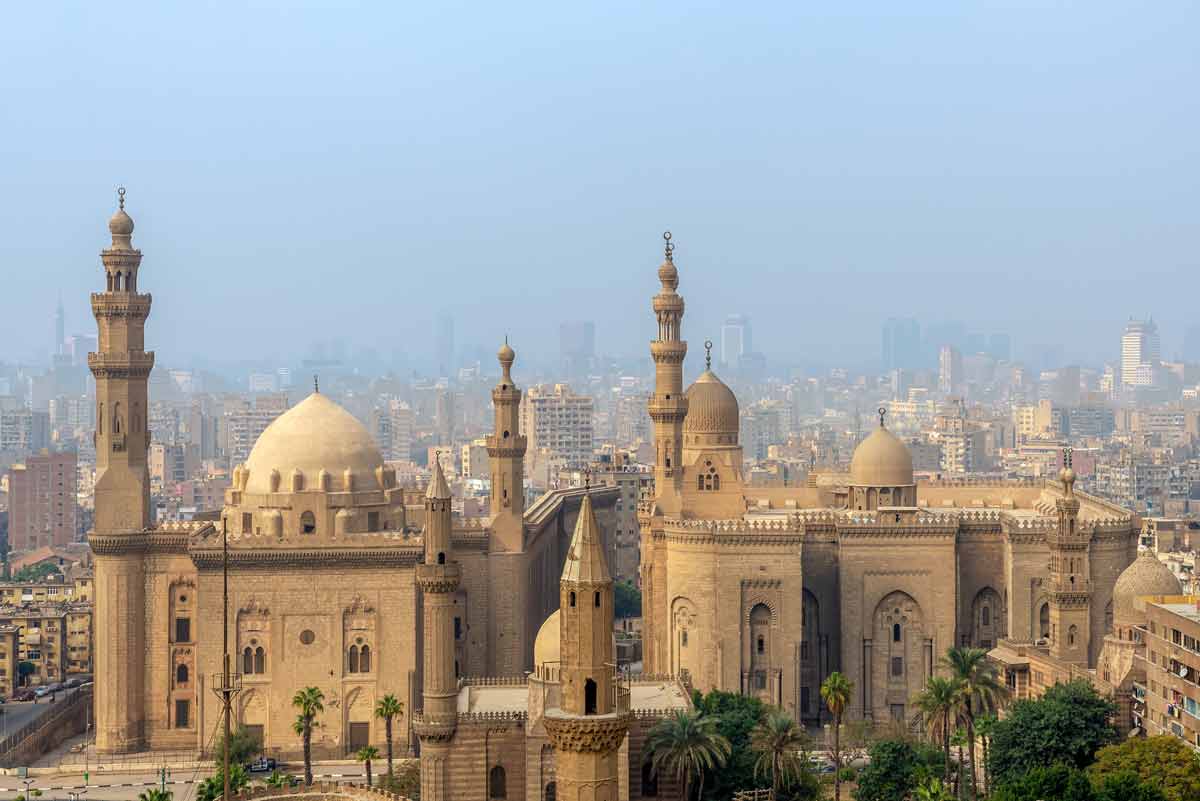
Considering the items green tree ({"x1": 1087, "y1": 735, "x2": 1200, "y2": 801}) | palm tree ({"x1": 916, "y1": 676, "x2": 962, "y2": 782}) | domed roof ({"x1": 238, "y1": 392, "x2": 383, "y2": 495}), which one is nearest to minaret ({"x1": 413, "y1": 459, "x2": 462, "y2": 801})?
palm tree ({"x1": 916, "y1": 676, "x2": 962, "y2": 782})

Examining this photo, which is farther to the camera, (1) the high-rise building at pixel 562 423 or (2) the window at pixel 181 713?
(1) the high-rise building at pixel 562 423

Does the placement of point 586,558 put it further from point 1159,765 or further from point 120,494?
point 120,494

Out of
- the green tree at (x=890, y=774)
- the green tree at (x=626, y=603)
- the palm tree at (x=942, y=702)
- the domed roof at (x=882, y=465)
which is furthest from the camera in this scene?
the green tree at (x=626, y=603)

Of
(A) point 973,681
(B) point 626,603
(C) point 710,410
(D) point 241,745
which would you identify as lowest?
(D) point 241,745

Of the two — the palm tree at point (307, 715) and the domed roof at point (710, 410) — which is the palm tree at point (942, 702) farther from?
the domed roof at point (710, 410)

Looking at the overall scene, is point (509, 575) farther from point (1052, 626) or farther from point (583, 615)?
point (583, 615)

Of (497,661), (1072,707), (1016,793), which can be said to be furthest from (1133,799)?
(497,661)

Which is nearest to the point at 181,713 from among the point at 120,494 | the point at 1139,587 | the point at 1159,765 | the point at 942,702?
the point at 120,494

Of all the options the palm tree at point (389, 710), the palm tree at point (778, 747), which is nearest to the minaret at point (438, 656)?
the palm tree at point (389, 710)
